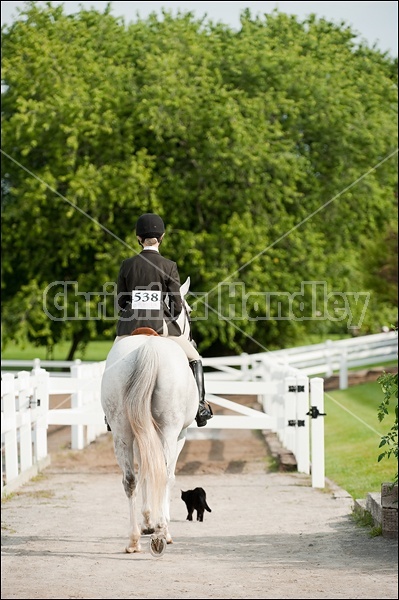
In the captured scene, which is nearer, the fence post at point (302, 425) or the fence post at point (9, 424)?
the fence post at point (9, 424)

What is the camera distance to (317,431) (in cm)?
1087

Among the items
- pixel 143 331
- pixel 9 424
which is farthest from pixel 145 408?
pixel 9 424

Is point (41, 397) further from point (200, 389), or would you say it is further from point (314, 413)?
point (200, 389)

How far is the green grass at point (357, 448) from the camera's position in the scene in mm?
11078

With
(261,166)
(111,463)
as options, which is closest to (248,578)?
(111,463)

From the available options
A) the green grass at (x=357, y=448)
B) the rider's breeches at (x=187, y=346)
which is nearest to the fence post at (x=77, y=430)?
the green grass at (x=357, y=448)

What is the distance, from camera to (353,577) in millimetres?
6340

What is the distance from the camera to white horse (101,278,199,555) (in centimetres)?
657

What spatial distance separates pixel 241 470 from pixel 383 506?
500 centimetres

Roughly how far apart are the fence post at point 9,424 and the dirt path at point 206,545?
12.5 inches

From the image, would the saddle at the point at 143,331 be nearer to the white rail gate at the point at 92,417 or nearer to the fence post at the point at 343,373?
the white rail gate at the point at 92,417

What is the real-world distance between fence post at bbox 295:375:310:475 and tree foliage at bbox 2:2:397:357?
488 inches

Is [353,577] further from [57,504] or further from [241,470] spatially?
[241,470]

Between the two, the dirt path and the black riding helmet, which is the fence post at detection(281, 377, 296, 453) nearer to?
the dirt path
